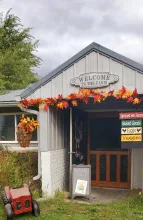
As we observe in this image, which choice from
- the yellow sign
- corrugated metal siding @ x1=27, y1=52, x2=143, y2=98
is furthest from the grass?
corrugated metal siding @ x1=27, y1=52, x2=143, y2=98

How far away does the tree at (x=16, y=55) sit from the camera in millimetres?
21797

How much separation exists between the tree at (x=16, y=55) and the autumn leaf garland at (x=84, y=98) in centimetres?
1406

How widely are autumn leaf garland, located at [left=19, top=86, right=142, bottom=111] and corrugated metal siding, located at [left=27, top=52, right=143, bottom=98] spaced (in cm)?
15

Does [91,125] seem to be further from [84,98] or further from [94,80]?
[94,80]

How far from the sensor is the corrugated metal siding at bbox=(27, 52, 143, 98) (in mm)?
6637

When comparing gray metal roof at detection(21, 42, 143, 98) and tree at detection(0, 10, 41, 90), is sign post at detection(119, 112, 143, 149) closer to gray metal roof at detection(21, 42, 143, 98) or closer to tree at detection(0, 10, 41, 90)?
gray metal roof at detection(21, 42, 143, 98)

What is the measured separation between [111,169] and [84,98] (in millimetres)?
3089

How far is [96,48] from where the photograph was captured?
22.6 ft

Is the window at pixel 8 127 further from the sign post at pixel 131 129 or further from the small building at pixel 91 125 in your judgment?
the sign post at pixel 131 129

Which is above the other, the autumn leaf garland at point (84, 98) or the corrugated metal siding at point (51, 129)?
the autumn leaf garland at point (84, 98)

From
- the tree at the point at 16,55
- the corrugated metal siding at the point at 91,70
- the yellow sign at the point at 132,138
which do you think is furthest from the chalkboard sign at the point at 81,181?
the tree at the point at 16,55

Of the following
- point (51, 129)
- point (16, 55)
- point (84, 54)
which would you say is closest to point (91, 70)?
point (84, 54)

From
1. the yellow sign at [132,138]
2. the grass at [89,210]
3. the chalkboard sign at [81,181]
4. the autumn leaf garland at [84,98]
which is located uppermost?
the autumn leaf garland at [84,98]

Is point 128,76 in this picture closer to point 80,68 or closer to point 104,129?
point 80,68
